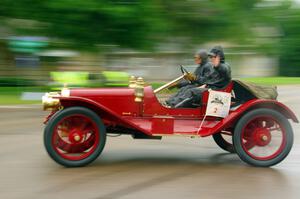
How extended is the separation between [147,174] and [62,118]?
1.29 metres

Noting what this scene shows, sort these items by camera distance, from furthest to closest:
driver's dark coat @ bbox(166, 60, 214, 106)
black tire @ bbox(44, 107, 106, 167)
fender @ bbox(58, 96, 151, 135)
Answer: driver's dark coat @ bbox(166, 60, 214, 106), fender @ bbox(58, 96, 151, 135), black tire @ bbox(44, 107, 106, 167)

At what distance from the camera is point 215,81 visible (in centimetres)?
729

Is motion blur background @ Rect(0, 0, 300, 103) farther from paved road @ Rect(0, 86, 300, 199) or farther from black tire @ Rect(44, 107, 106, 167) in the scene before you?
black tire @ Rect(44, 107, 106, 167)

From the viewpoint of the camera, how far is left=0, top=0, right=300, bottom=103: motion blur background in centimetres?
1945

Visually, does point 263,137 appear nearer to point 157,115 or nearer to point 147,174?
point 157,115

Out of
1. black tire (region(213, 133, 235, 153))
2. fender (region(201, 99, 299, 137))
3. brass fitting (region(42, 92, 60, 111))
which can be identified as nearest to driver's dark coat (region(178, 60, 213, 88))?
fender (region(201, 99, 299, 137))

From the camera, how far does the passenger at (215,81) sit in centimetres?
721

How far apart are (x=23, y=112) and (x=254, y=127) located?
806 centimetres

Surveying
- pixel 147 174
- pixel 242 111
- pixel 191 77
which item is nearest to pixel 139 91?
pixel 191 77

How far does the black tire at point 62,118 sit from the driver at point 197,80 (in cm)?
113

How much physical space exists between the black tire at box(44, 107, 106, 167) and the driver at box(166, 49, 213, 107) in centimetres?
113

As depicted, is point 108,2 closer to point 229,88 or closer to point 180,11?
point 180,11

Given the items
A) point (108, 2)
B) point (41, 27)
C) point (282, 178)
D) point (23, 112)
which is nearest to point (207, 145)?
point (282, 178)

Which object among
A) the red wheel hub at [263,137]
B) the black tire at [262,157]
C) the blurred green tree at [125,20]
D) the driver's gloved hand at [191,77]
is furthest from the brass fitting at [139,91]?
the blurred green tree at [125,20]
